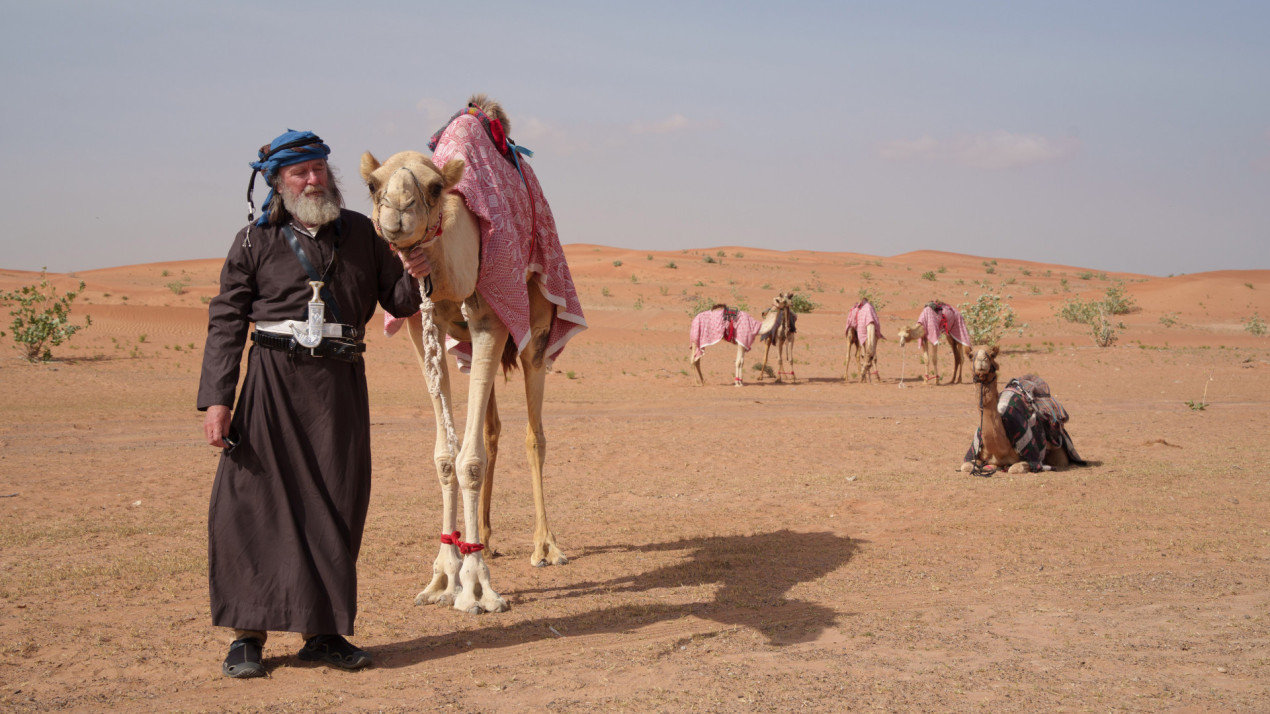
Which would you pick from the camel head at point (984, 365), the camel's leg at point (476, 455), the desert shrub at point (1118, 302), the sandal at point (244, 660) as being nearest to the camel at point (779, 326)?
the camel head at point (984, 365)

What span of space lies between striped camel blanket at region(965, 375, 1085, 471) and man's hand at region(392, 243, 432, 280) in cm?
713

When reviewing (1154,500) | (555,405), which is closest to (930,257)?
(555,405)

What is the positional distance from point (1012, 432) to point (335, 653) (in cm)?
774

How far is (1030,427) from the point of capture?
32.2 feet

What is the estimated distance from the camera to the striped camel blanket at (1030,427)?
386 inches

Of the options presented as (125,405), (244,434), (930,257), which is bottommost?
(125,405)

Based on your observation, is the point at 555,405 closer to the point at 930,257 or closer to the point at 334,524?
the point at 334,524

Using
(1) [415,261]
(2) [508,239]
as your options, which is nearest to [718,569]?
(2) [508,239]

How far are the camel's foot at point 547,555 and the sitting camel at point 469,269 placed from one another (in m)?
0.05

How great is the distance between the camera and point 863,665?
4340 mm

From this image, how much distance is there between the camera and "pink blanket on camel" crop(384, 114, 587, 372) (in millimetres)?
5246

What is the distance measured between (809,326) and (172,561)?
31.5 meters

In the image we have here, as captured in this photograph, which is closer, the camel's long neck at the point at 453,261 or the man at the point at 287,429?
the man at the point at 287,429

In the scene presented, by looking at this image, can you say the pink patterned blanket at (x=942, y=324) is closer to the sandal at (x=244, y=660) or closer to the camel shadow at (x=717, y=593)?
the camel shadow at (x=717, y=593)
